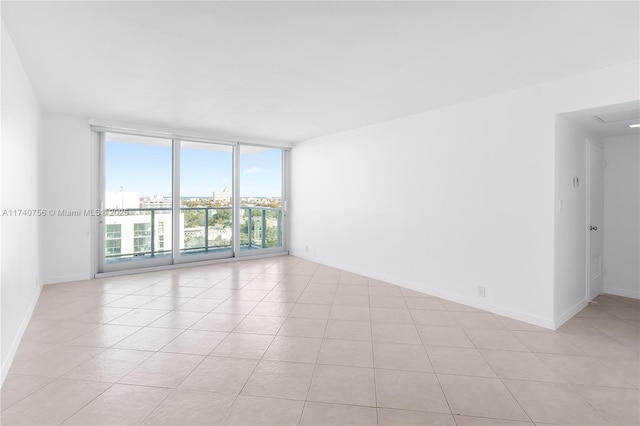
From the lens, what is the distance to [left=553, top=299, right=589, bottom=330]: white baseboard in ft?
9.91

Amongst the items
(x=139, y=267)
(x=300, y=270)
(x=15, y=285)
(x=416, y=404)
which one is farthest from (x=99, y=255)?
(x=416, y=404)

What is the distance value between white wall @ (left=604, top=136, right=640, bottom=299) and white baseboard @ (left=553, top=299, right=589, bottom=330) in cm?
87

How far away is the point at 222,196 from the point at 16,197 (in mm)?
3543

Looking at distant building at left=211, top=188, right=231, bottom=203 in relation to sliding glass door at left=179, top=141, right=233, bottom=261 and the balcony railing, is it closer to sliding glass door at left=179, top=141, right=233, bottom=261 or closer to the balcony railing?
sliding glass door at left=179, top=141, right=233, bottom=261

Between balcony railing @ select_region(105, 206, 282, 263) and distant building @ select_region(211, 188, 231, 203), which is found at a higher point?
distant building @ select_region(211, 188, 231, 203)

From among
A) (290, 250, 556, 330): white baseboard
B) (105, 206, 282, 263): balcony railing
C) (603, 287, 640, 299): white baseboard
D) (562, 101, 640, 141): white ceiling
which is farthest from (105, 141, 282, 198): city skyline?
(603, 287, 640, 299): white baseboard

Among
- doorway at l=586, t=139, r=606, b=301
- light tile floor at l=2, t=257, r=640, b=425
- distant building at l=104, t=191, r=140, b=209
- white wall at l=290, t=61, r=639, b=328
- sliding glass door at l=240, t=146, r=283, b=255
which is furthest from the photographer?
sliding glass door at l=240, t=146, r=283, b=255

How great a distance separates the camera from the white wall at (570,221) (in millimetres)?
3051

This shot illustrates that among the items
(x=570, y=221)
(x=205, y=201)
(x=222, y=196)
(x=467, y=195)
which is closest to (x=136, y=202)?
(x=205, y=201)

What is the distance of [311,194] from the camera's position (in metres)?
6.26

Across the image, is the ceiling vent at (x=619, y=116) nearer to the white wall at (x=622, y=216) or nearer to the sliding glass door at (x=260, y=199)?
the white wall at (x=622, y=216)

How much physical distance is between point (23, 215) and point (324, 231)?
4.19m

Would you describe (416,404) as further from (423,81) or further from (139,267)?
(139,267)

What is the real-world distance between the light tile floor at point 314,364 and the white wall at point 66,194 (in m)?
0.90
